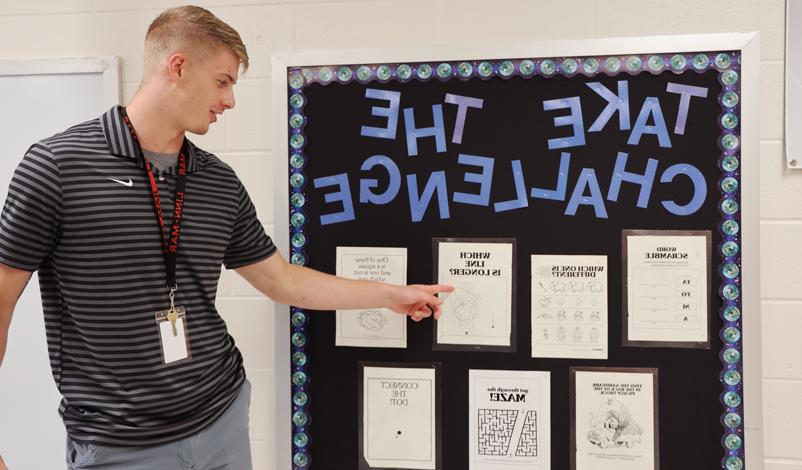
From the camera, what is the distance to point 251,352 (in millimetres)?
1736

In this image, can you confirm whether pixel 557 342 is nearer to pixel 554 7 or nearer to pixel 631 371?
pixel 631 371

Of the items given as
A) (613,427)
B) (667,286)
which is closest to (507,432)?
(613,427)

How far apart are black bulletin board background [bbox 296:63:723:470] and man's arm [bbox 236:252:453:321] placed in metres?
0.08

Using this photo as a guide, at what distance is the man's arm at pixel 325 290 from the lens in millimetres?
1563

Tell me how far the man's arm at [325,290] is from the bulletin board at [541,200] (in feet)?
0.26

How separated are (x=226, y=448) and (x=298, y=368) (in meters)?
0.32

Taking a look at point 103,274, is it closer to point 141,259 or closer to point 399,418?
point 141,259

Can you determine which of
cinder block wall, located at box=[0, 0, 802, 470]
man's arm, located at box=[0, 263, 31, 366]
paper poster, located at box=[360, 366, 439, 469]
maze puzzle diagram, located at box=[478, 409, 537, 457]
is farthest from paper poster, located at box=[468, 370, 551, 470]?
man's arm, located at box=[0, 263, 31, 366]

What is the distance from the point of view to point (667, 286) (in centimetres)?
155

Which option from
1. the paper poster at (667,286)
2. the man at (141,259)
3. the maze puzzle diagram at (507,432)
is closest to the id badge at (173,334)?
the man at (141,259)

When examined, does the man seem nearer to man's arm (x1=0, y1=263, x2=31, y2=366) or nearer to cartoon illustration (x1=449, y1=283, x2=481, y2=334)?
man's arm (x1=0, y1=263, x2=31, y2=366)

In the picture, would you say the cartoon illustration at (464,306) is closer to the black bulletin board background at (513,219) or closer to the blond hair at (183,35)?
the black bulletin board background at (513,219)

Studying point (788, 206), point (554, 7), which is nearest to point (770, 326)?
point (788, 206)

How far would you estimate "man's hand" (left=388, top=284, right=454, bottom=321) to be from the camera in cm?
157
